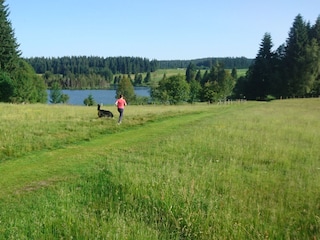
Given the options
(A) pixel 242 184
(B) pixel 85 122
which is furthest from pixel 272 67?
(A) pixel 242 184

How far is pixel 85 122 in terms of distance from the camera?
20766mm

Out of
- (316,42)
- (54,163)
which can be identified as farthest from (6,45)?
(316,42)

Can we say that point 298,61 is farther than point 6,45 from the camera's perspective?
Yes

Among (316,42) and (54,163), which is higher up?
(316,42)

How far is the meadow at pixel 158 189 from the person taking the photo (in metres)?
6.34

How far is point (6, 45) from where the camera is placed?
56.1m

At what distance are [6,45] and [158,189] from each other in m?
56.7

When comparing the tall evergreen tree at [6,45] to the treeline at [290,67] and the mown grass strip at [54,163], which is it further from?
the treeline at [290,67]

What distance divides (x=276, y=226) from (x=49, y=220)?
4552 mm

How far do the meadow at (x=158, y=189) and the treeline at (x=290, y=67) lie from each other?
66.6m

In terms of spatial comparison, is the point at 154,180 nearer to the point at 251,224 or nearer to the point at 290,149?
the point at 251,224

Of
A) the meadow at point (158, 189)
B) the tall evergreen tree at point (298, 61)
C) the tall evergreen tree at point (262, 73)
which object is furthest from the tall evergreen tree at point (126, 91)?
the meadow at point (158, 189)

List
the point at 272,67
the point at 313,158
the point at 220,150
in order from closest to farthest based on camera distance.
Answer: the point at 313,158
the point at 220,150
the point at 272,67

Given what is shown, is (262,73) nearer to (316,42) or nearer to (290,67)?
(290,67)
